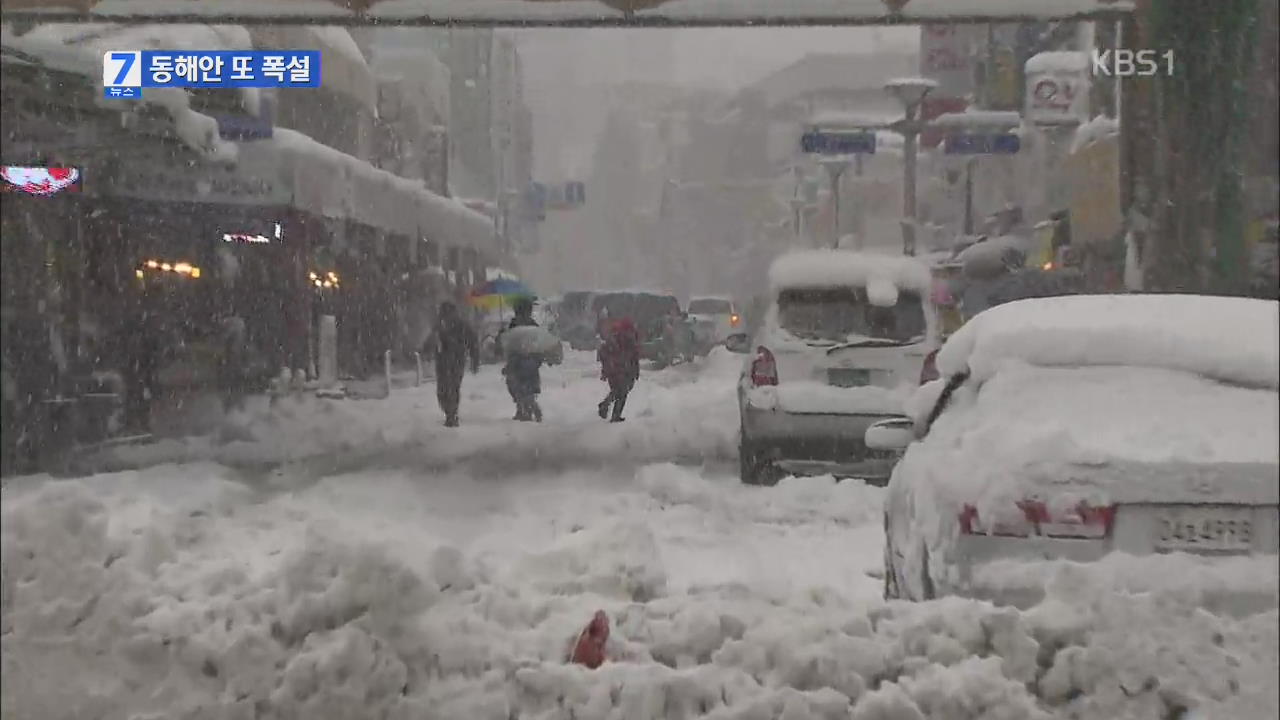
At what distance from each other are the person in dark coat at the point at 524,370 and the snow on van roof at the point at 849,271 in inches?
66.9

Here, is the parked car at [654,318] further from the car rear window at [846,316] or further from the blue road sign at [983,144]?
the blue road sign at [983,144]

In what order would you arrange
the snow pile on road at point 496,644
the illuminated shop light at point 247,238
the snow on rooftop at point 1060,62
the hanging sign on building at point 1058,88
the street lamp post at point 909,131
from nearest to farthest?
the snow pile on road at point 496,644 → the illuminated shop light at point 247,238 → the snow on rooftop at point 1060,62 → the hanging sign on building at point 1058,88 → the street lamp post at point 909,131

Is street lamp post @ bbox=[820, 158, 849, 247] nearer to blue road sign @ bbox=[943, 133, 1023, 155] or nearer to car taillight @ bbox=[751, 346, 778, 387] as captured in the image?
blue road sign @ bbox=[943, 133, 1023, 155]

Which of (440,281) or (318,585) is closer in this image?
(318,585)

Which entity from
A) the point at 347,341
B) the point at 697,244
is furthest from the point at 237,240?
the point at 697,244

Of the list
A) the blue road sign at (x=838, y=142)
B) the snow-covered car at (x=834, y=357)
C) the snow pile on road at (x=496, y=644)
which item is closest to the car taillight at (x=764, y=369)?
the snow-covered car at (x=834, y=357)

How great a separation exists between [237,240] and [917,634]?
4093 millimetres

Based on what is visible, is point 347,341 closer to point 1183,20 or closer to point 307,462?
point 307,462

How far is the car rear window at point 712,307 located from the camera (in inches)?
581

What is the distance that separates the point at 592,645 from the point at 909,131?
614 cm

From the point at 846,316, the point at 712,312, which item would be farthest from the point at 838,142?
the point at 712,312

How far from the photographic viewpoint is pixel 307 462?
22.0 feet

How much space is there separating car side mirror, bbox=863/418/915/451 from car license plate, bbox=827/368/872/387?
1384 mm

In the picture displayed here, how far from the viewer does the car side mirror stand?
5.33 meters
